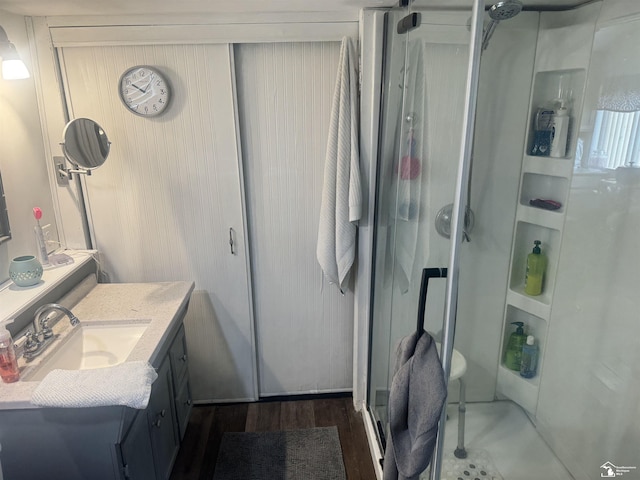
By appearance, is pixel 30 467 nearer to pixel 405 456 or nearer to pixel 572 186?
pixel 405 456

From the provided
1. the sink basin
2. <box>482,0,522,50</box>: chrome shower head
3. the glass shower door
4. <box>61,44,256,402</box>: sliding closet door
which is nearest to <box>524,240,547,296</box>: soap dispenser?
the glass shower door

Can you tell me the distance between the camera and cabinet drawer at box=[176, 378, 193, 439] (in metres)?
2.12

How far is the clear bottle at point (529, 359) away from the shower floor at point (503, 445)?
19 cm

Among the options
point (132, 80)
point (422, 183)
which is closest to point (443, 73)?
point (422, 183)

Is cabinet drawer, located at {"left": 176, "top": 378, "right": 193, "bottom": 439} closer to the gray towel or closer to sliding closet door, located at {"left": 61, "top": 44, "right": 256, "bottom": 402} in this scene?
sliding closet door, located at {"left": 61, "top": 44, "right": 256, "bottom": 402}

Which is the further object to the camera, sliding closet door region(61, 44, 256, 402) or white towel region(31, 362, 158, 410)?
sliding closet door region(61, 44, 256, 402)

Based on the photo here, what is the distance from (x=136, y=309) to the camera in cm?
196

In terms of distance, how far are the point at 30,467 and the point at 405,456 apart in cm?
124

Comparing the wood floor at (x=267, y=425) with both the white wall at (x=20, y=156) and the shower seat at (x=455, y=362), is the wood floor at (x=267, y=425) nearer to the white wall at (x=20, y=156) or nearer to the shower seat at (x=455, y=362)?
the shower seat at (x=455, y=362)

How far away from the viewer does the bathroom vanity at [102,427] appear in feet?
4.52

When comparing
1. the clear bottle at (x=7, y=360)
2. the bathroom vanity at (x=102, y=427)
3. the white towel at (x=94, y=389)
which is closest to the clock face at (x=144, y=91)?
the bathroom vanity at (x=102, y=427)

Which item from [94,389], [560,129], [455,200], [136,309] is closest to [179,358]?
[136,309]

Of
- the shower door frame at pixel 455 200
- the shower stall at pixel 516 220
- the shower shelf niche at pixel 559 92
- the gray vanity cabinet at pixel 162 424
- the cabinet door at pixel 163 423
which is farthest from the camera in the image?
the cabinet door at pixel 163 423

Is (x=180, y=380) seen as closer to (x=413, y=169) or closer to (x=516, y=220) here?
(x=413, y=169)
